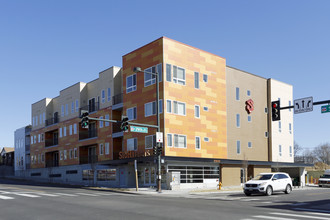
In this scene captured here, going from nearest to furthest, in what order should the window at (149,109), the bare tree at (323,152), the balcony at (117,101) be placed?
the window at (149,109)
the balcony at (117,101)
the bare tree at (323,152)

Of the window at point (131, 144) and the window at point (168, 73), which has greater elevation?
the window at point (168, 73)

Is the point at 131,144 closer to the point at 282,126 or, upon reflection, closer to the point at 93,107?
the point at 93,107

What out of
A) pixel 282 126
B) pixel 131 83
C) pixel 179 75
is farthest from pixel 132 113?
pixel 282 126

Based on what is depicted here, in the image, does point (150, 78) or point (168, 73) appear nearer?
point (168, 73)

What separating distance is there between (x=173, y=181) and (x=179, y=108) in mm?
7875

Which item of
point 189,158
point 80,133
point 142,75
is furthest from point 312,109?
point 80,133

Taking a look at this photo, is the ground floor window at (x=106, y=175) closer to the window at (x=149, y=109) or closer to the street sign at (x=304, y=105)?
the window at (x=149, y=109)

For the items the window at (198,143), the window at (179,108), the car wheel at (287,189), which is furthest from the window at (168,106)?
the car wheel at (287,189)

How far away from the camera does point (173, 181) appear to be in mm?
36469

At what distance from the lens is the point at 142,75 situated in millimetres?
41188

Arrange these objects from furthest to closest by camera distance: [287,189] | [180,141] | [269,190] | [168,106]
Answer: [180,141] < [168,106] < [287,189] < [269,190]

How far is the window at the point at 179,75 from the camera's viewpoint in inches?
1554

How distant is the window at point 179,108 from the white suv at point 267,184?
13.4 meters

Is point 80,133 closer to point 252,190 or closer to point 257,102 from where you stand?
point 257,102
